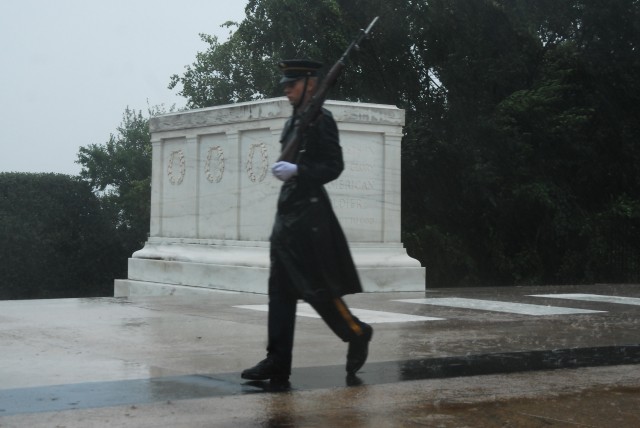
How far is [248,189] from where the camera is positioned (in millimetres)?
14477

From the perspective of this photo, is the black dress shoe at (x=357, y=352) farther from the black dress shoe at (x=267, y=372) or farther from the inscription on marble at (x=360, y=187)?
the inscription on marble at (x=360, y=187)

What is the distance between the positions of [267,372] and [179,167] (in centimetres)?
1108

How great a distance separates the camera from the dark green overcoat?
218 inches

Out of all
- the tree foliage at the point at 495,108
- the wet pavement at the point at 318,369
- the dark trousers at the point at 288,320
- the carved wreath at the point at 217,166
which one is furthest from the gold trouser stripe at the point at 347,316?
the tree foliage at the point at 495,108

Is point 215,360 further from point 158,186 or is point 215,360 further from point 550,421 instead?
point 158,186

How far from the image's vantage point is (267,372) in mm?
5473

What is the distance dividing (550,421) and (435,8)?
23.2m

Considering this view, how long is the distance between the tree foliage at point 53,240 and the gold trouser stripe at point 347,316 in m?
24.5

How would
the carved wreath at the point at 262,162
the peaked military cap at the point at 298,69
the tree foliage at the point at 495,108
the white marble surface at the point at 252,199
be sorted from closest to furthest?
the peaked military cap at the point at 298,69 → the white marble surface at the point at 252,199 → the carved wreath at the point at 262,162 → the tree foliage at the point at 495,108

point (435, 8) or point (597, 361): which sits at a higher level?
point (435, 8)

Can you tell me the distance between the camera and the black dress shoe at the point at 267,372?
18.0 ft

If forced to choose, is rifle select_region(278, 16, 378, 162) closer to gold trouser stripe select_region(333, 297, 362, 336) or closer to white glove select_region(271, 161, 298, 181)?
white glove select_region(271, 161, 298, 181)

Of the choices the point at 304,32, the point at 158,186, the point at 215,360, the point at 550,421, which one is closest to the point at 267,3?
the point at 304,32

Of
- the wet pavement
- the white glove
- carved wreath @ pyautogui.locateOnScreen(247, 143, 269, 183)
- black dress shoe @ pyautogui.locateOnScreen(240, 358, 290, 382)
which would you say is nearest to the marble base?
carved wreath @ pyautogui.locateOnScreen(247, 143, 269, 183)
